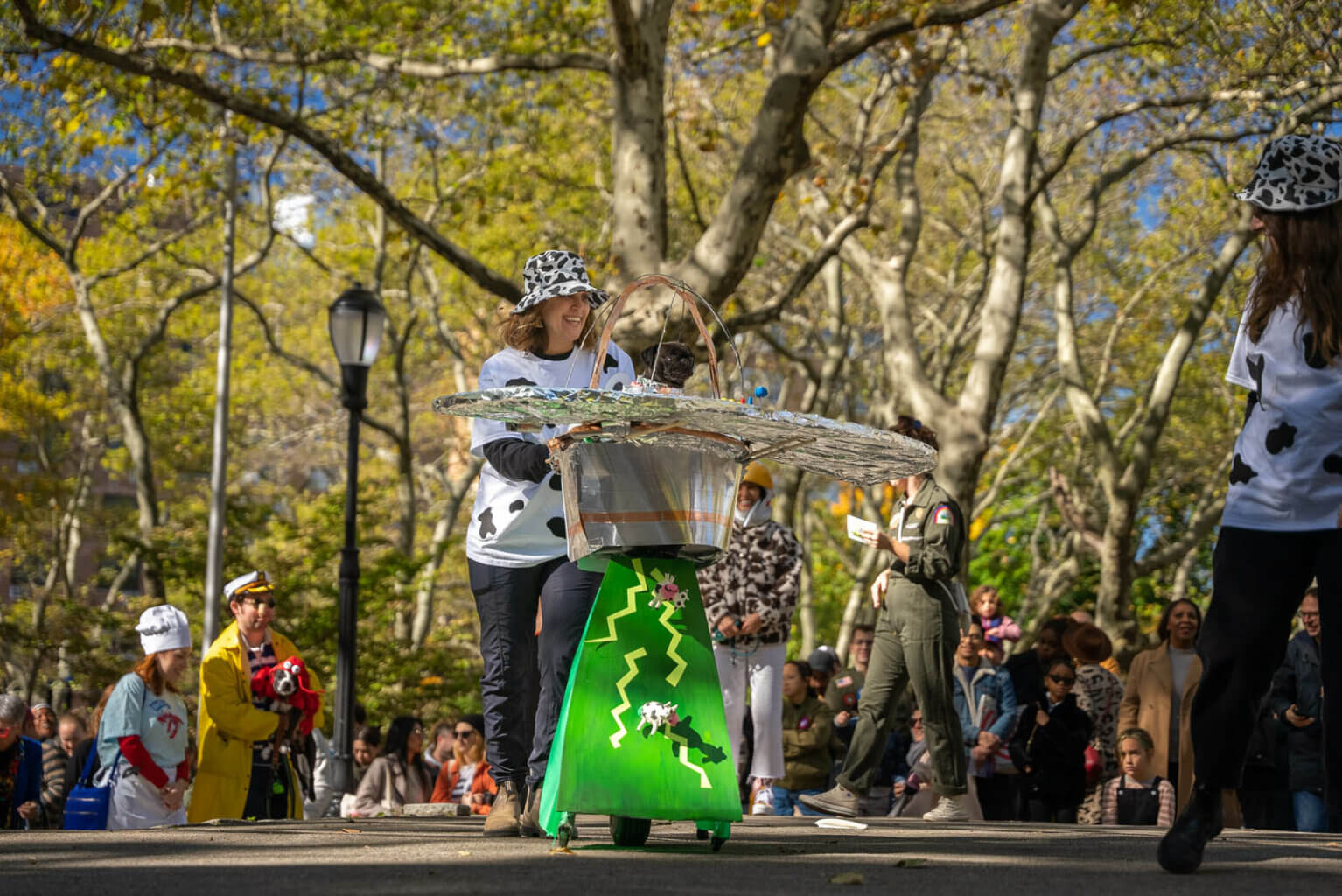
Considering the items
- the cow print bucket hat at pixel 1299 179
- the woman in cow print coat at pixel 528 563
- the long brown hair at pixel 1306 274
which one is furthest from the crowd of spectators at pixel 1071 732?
the cow print bucket hat at pixel 1299 179

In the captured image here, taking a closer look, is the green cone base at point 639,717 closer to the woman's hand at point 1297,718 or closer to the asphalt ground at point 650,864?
the asphalt ground at point 650,864

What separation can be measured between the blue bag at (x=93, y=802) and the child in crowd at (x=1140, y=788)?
6.20 meters

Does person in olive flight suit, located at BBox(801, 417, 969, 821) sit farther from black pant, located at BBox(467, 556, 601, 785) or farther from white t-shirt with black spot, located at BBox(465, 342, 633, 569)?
white t-shirt with black spot, located at BBox(465, 342, 633, 569)

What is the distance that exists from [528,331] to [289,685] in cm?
385

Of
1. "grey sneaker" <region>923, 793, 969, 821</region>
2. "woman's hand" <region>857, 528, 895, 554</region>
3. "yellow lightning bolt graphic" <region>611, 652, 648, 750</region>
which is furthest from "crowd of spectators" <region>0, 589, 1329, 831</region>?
"yellow lightning bolt graphic" <region>611, 652, 648, 750</region>

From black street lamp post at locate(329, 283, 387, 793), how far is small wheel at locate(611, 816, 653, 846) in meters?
7.75

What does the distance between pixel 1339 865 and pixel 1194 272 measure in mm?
24347

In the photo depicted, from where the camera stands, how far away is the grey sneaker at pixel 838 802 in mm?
8836

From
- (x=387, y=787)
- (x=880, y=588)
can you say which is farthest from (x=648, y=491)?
(x=387, y=787)

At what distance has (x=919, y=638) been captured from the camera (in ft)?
30.2

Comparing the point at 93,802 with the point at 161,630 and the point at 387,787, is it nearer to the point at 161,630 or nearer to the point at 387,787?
the point at 161,630

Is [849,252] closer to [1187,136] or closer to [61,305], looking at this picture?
[1187,136]

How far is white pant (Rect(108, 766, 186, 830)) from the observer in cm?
938

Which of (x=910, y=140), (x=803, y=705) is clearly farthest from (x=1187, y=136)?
(x=803, y=705)
